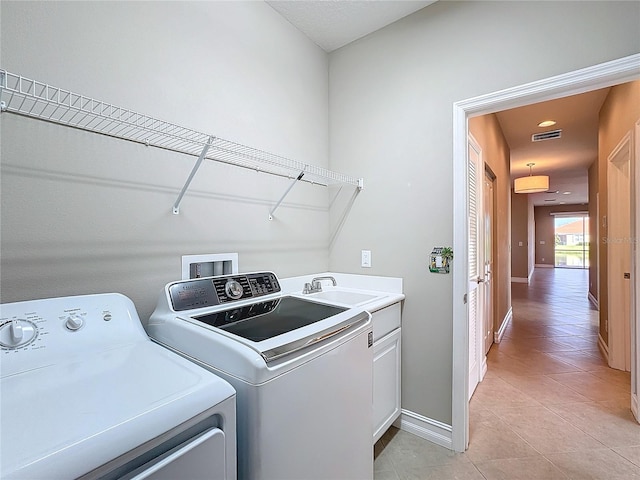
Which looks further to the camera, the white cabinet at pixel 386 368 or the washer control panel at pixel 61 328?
the white cabinet at pixel 386 368

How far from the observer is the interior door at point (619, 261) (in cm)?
270

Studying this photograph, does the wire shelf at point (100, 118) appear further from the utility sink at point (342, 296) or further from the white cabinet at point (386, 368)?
the white cabinet at point (386, 368)

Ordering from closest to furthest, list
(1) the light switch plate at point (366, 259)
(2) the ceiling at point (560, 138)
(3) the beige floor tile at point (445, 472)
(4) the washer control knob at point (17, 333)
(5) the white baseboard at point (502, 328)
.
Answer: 1. (4) the washer control knob at point (17, 333)
2. (3) the beige floor tile at point (445, 472)
3. (1) the light switch plate at point (366, 259)
4. (2) the ceiling at point (560, 138)
5. (5) the white baseboard at point (502, 328)

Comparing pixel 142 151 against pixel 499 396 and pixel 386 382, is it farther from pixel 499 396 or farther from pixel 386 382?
pixel 499 396

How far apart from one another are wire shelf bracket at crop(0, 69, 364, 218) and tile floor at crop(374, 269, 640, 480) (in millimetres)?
1741

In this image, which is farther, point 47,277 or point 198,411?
point 47,277

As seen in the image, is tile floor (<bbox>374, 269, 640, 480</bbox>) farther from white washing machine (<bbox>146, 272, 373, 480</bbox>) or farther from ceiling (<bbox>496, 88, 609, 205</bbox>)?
ceiling (<bbox>496, 88, 609, 205</bbox>)

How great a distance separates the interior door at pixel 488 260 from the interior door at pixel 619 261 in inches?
39.8

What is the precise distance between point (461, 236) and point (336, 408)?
1205mm

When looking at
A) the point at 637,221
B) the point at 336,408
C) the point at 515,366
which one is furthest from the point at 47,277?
the point at 515,366

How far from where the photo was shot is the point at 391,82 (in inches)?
80.8

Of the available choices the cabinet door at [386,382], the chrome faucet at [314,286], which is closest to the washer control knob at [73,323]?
the chrome faucet at [314,286]

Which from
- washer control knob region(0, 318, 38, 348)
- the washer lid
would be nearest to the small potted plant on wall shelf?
the washer lid

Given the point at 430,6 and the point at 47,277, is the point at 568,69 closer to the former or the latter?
the point at 430,6
